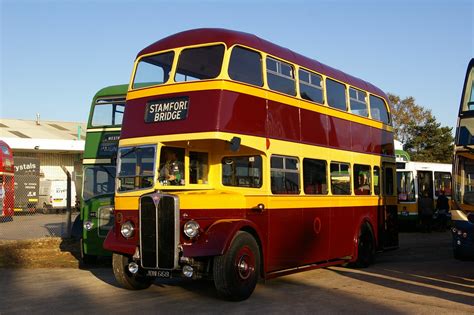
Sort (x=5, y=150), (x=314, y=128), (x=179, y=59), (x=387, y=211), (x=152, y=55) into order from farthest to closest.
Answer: (x=5, y=150), (x=387, y=211), (x=314, y=128), (x=152, y=55), (x=179, y=59)

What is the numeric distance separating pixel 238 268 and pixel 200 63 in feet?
11.3

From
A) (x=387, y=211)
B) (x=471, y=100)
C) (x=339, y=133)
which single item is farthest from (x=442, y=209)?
(x=471, y=100)

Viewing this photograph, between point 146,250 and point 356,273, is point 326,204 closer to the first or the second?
point 356,273

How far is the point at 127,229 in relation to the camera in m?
9.00

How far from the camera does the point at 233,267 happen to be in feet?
27.1

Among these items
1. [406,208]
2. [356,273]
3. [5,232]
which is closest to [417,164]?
[406,208]

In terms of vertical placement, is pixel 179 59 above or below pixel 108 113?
above

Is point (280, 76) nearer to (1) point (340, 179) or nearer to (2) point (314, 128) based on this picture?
(2) point (314, 128)

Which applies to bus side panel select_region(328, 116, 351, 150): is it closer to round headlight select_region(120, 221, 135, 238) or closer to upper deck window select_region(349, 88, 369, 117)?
upper deck window select_region(349, 88, 369, 117)

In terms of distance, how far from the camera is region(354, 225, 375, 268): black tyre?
41.3 ft

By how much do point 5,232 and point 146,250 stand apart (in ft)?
45.4

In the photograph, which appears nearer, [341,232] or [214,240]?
[214,240]

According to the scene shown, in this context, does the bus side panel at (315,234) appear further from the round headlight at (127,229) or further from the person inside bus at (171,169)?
the round headlight at (127,229)

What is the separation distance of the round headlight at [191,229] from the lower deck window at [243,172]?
4.27 ft
